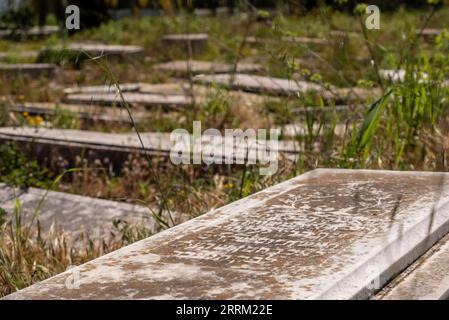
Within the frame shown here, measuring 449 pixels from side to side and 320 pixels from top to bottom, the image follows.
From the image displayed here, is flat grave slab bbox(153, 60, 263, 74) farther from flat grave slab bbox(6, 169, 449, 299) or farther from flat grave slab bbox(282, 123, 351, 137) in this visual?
flat grave slab bbox(6, 169, 449, 299)

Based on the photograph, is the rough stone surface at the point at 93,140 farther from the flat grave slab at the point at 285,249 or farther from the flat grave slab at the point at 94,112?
the flat grave slab at the point at 285,249

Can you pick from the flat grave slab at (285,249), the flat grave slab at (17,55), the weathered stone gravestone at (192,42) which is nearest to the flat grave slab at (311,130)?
the flat grave slab at (285,249)

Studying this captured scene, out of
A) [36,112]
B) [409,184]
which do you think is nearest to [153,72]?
[36,112]

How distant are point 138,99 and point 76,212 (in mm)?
2785

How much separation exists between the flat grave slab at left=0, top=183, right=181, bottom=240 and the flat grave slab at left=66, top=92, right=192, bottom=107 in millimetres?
1994

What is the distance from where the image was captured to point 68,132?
16.5 feet

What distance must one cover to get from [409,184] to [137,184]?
2113mm

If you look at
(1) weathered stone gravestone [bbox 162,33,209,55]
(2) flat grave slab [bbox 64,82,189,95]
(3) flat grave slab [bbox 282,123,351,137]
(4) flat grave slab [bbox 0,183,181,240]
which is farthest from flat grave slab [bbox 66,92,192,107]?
(1) weathered stone gravestone [bbox 162,33,209,55]

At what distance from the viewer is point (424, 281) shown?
1686mm

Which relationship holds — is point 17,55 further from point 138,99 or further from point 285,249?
point 285,249

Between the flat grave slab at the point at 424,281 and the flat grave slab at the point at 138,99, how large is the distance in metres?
4.17

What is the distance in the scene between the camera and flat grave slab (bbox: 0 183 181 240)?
3488 mm

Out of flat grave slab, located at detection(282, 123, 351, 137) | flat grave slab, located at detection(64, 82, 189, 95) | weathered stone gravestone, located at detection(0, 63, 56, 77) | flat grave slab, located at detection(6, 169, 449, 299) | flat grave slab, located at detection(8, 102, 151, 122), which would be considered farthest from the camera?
weathered stone gravestone, located at detection(0, 63, 56, 77)
